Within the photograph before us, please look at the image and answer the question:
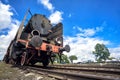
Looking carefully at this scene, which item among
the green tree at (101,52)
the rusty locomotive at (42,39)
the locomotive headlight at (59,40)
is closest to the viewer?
the rusty locomotive at (42,39)

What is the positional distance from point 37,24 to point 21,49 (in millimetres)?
2063

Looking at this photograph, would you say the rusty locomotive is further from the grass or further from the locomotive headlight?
the grass

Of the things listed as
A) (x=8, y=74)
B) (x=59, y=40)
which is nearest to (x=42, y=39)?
(x=59, y=40)

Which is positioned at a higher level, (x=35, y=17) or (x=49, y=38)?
(x=35, y=17)

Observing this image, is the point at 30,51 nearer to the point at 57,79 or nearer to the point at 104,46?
the point at 57,79

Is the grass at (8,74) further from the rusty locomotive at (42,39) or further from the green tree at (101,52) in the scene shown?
the green tree at (101,52)

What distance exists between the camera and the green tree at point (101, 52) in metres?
58.4

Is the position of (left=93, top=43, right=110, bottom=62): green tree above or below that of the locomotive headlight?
above

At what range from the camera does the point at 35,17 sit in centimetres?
974

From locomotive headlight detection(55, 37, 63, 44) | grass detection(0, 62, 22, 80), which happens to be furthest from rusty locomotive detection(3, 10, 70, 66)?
grass detection(0, 62, 22, 80)

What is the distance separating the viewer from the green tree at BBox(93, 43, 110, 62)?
58425mm

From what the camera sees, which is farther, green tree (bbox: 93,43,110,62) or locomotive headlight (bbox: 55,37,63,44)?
green tree (bbox: 93,43,110,62)

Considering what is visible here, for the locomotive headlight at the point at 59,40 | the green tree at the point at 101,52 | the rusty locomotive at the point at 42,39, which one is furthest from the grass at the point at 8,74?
the green tree at the point at 101,52

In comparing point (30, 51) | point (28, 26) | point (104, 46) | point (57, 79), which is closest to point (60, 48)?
point (30, 51)
